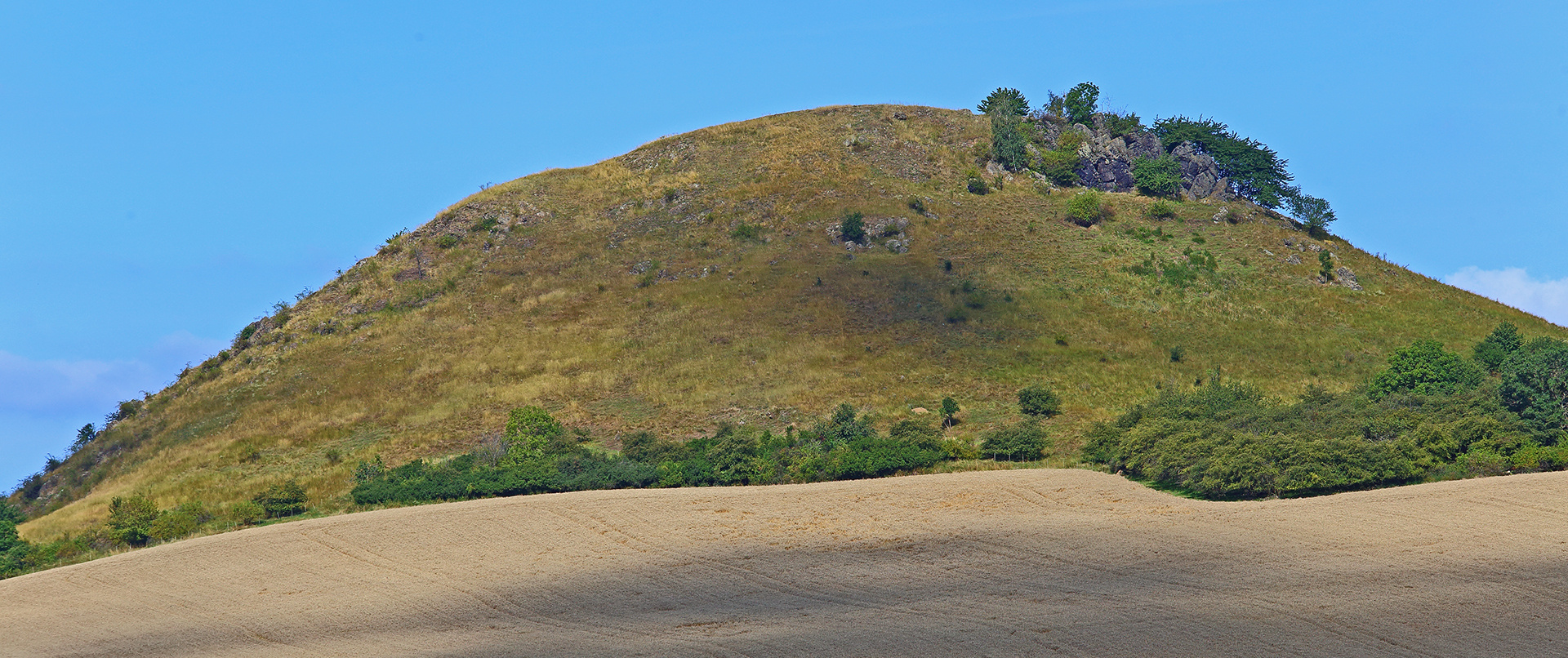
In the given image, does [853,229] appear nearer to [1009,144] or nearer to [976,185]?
[976,185]

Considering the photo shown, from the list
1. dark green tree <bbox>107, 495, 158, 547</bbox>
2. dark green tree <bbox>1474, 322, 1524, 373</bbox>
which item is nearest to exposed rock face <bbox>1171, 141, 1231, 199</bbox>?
dark green tree <bbox>1474, 322, 1524, 373</bbox>

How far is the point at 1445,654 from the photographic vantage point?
984 inches

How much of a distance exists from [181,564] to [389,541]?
7.49 m

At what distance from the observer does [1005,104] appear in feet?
392

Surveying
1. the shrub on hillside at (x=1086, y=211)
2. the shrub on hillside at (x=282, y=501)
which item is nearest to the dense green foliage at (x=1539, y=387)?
the shrub on hillside at (x=1086, y=211)

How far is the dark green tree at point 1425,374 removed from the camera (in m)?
63.3

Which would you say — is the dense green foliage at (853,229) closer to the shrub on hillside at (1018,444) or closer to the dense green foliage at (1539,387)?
the shrub on hillside at (1018,444)

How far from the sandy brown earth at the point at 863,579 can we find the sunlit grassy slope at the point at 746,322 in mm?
12604

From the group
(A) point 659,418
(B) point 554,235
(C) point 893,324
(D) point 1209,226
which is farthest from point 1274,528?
(B) point 554,235

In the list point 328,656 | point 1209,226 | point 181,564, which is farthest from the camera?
point 1209,226

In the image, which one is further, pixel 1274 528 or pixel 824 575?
pixel 1274 528

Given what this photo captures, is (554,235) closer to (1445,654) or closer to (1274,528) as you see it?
(1274,528)

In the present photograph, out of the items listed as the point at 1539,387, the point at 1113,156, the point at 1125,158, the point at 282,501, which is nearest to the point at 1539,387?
the point at 1539,387

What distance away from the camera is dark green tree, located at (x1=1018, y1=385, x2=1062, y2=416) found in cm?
6456
